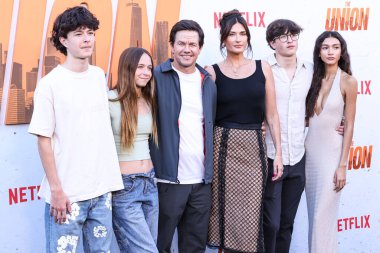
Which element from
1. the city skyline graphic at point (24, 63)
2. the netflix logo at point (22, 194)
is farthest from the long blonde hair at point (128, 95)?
the netflix logo at point (22, 194)

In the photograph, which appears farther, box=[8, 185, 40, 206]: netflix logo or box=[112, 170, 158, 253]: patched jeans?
box=[8, 185, 40, 206]: netflix logo

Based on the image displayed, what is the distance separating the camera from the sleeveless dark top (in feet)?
10.9

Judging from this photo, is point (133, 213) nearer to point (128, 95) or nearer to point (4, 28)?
point (128, 95)

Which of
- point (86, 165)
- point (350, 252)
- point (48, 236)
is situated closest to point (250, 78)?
point (86, 165)

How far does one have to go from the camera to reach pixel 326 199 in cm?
356

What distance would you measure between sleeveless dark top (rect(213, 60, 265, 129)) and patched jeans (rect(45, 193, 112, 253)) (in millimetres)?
921

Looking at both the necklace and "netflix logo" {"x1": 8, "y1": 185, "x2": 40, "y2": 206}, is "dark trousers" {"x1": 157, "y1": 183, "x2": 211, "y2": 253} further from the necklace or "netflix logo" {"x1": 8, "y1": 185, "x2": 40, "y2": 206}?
"netflix logo" {"x1": 8, "y1": 185, "x2": 40, "y2": 206}

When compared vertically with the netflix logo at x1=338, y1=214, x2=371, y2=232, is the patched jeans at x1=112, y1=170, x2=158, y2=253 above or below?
above

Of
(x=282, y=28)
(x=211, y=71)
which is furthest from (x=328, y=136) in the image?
(x=211, y=71)

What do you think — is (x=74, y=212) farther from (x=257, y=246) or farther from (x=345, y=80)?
(x=345, y=80)

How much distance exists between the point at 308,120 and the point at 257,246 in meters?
0.89

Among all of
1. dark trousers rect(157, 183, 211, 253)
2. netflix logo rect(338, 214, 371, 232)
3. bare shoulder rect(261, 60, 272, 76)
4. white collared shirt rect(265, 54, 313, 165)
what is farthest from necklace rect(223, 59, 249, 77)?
netflix logo rect(338, 214, 371, 232)

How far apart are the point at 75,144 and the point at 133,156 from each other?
0.42 metres

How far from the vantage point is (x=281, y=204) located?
3654mm
